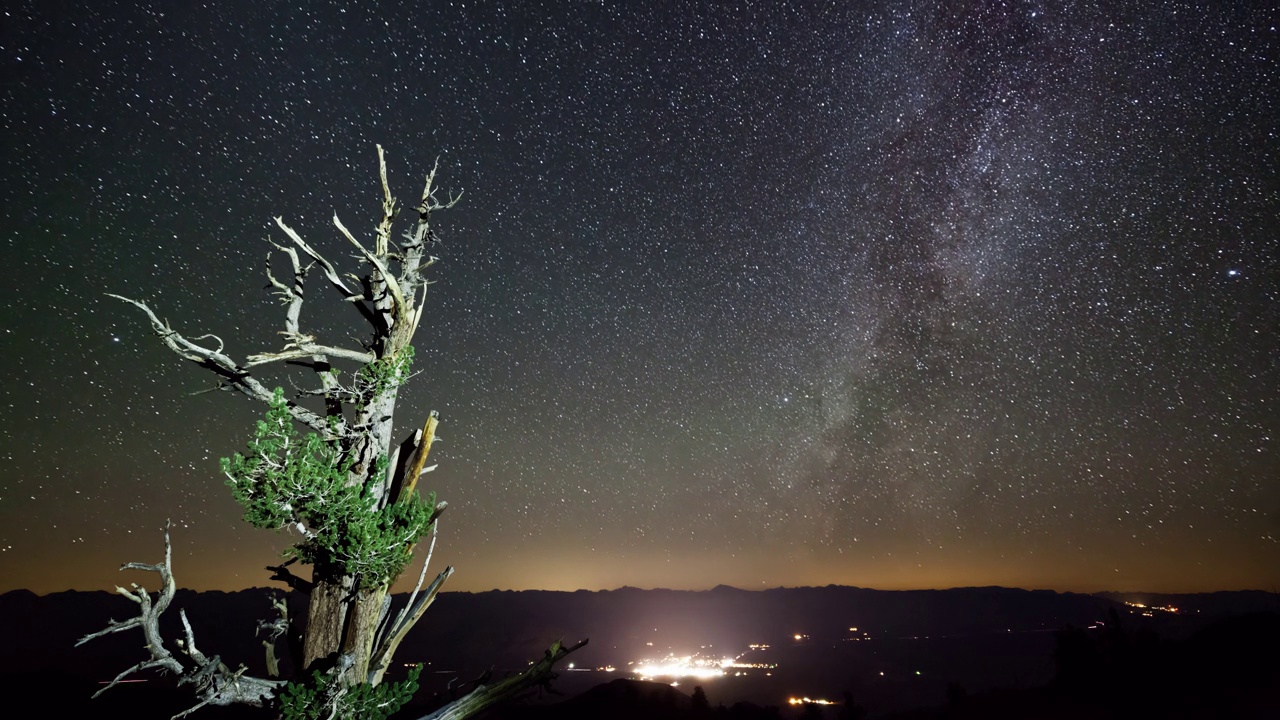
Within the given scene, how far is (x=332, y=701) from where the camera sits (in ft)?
15.7

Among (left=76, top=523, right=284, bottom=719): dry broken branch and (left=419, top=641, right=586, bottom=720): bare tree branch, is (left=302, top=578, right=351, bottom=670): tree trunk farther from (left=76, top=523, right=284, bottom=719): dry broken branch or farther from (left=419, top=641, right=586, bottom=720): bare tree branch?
(left=419, top=641, right=586, bottom=720): bare tree branch

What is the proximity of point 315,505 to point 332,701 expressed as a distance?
5.41 feet

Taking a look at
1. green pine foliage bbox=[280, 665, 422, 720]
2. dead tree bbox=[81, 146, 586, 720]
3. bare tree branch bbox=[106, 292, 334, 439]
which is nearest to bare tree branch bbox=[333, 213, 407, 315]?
dead tree bbox=[81, 146, 586, 720]

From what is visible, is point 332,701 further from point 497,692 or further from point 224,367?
point 224,367

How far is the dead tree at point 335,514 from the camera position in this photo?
15.6 ft

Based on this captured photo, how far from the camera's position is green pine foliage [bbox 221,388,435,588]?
16.2ft

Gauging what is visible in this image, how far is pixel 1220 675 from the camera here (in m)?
66.9

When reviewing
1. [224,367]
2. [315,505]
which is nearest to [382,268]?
[224,367]

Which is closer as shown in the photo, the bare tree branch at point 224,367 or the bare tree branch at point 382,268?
the bare tree branch at point 224,367

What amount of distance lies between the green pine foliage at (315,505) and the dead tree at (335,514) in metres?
0.01

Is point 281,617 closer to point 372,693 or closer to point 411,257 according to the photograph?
point 372,693

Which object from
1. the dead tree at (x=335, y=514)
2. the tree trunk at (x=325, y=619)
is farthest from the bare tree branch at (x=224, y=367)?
the tree trunk at (x=325, y=619)

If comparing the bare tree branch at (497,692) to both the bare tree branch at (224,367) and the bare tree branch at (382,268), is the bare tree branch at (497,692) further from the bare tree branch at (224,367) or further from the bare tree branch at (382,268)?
the bare tree branch at (382,268)

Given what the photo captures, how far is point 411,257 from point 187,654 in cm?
459
